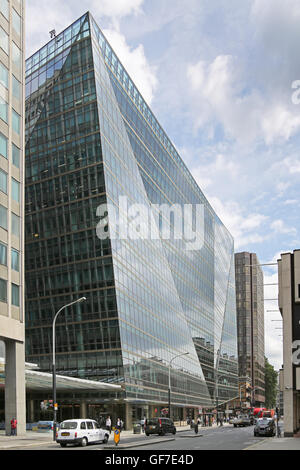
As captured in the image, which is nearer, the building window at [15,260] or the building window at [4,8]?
the building window at [15,260]

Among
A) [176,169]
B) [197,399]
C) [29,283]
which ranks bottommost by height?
[197,399]

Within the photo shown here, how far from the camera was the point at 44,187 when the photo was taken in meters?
83.8

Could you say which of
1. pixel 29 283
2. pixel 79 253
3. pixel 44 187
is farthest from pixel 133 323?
pixel 44 187

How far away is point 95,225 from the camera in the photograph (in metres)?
76.8

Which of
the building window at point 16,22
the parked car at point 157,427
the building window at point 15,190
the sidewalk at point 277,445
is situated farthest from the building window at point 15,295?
the building window at point 16,22

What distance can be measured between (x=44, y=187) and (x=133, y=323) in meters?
22.7

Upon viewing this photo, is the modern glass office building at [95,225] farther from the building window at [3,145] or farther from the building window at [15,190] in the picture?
the building window at [3,145]

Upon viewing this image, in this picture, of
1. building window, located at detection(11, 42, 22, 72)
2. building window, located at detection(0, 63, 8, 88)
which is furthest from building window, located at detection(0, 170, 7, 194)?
building window, located at detection(11, 42, 22, 72)

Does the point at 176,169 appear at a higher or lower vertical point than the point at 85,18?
lower

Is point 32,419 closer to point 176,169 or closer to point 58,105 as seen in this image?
point 58,105

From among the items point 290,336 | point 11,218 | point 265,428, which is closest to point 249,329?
point 265,428

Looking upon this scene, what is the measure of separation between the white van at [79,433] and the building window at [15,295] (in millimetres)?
11659

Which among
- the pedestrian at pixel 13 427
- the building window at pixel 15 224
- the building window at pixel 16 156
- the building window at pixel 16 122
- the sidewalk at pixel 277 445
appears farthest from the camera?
the building window at pixel 16 122

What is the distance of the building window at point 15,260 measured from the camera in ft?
153
